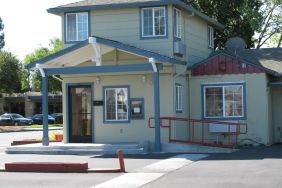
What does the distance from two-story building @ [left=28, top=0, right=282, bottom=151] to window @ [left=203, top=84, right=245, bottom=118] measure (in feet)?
0.14

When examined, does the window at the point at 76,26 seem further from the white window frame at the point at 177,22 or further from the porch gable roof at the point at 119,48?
the white window frame at the point at 177,22

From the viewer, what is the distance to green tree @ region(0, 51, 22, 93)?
2336 inches

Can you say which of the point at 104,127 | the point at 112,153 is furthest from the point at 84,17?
the point at 112,153

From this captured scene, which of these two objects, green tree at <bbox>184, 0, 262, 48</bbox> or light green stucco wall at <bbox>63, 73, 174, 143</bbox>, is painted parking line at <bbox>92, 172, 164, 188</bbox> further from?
green tree at <bbox>184, 0, 262, 48</bbox>

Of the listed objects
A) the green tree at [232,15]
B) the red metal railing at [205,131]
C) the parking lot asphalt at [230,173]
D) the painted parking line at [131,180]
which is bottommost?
the painted parking line at [131,180]

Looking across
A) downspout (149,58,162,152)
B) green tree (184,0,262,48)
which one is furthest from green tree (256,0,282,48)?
downspout (149,58,162,152)

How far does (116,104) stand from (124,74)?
1.29 metres

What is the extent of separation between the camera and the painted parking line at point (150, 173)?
44.9ft

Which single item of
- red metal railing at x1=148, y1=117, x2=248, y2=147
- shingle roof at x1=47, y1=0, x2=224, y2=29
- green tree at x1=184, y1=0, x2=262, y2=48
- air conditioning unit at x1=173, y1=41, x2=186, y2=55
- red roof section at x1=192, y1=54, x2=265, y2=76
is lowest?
red metal railing at x1=148, y1=117, x2=248, y2=147

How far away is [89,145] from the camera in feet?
72.4

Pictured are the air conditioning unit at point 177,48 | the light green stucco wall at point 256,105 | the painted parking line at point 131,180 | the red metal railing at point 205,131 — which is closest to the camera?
the painted parking line at point 131,180

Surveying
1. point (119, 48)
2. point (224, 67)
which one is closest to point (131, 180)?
point (119, 48)

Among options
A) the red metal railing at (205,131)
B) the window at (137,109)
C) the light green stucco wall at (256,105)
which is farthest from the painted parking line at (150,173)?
the light green stucco wall at (256,105)

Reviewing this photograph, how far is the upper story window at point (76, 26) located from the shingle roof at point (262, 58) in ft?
15.9
